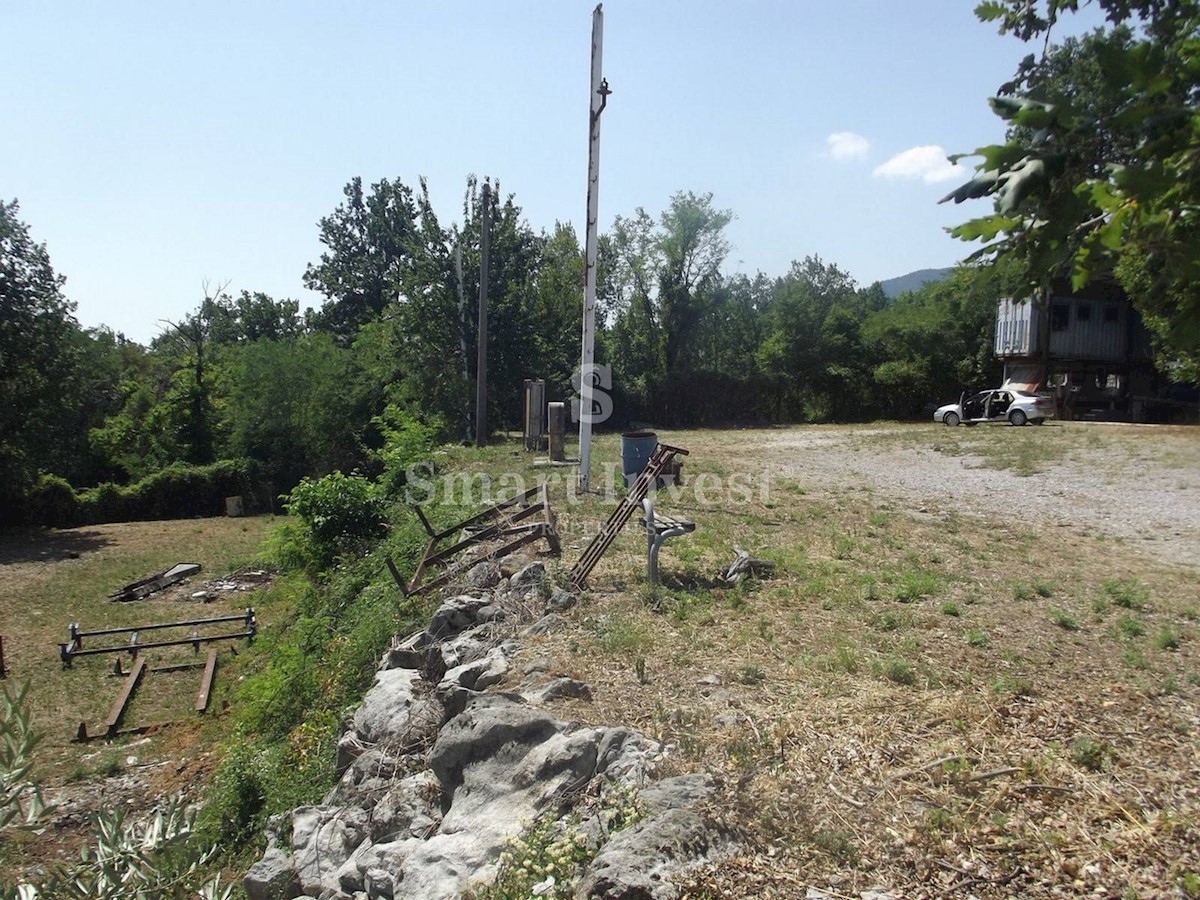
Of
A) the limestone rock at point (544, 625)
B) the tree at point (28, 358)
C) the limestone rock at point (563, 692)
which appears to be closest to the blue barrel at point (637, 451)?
the limestone rock at point (544, 625)

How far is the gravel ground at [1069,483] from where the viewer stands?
418 inches

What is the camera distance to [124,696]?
11.2m

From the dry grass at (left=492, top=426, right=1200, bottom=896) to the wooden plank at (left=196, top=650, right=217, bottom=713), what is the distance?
5785 mm

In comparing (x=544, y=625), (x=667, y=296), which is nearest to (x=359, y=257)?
(x=667, y=296)

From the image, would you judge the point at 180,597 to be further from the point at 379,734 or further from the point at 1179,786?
the point at 1179,786

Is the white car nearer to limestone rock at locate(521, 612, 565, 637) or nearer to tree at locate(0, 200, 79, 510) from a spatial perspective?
limestone rock at locate(521, 612, 565, 637)

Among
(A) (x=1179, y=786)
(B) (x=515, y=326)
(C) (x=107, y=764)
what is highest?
(B) (x=515, y=326)

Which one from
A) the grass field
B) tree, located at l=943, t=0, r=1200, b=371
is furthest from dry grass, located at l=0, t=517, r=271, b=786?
tree, located at l=943, t=0, r=1200, b=371

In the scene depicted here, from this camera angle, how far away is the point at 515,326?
2766 cm

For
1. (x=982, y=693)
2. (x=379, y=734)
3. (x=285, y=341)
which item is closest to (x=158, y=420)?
(x=285, y=341)

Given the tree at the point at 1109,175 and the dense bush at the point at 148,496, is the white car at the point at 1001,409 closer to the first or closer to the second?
the dense bush at the point at 148,496

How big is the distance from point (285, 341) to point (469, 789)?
31568 millimetres

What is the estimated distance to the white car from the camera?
2420 cm

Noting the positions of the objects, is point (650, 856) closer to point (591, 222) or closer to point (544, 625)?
point (544, 625)
